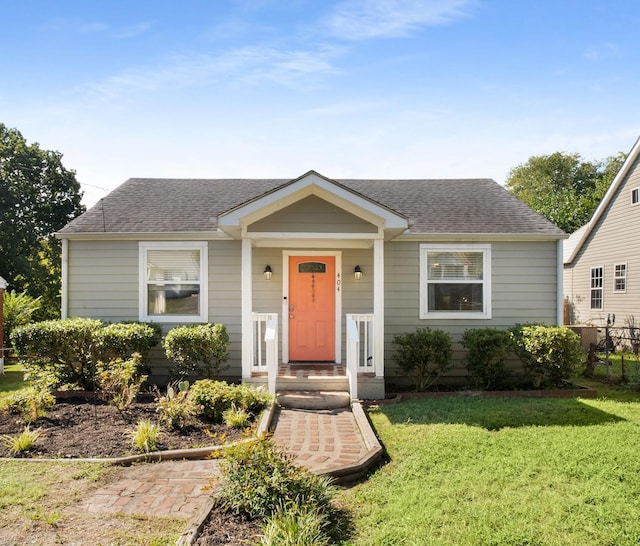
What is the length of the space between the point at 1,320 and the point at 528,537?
12553 mm

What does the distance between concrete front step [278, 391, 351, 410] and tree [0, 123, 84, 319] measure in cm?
1708

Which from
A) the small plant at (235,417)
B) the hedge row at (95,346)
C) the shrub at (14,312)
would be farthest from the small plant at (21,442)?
the shrub at (14,312)

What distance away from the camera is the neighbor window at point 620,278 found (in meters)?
15.1

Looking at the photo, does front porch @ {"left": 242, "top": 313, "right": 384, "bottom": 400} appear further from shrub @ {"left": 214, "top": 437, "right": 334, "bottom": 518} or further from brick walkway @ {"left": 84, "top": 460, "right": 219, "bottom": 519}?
shrub @ {"left": 214, "top": 437, "right": 334, "bottom": 518}

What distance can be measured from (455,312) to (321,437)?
180 inches

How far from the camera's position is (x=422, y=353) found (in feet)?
26.5

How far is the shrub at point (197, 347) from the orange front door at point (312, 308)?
5.39ft

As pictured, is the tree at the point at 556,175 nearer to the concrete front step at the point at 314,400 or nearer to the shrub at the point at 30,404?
the concrete front step at the point at 314,400

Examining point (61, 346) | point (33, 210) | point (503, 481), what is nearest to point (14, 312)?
point (61, 346)

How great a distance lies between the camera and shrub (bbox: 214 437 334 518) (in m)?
3.52

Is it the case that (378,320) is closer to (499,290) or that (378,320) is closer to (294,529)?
(499,290)

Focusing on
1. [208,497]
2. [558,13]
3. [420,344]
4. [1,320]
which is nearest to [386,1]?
[558,13]

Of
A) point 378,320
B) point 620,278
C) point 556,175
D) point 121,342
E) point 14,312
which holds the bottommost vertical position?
point 121,342

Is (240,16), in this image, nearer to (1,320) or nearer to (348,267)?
(348,267)
